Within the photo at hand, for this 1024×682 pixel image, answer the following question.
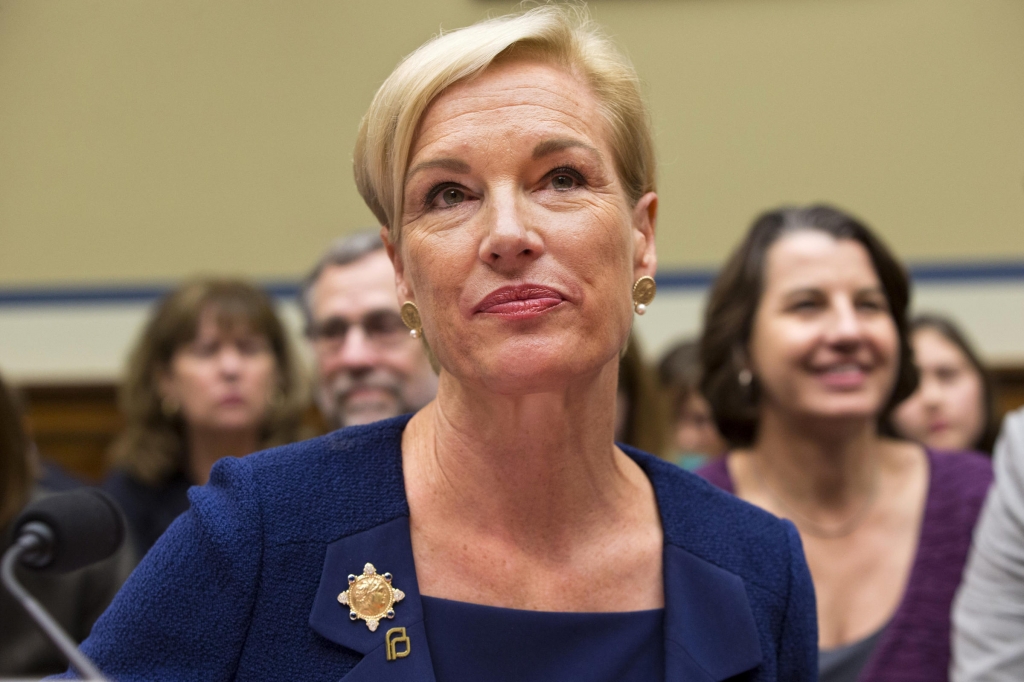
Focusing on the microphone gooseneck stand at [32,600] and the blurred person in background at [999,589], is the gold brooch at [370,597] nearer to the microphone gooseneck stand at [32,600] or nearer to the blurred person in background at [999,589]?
the microphone gooseneck stand at [32,600]

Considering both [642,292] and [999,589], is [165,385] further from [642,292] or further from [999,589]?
[999,589]

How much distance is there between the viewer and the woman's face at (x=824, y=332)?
261cm

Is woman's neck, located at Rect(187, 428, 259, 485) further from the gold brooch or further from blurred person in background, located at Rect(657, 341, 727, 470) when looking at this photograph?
the gold brooch

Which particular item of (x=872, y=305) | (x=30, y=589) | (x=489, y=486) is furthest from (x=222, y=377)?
(x=489, y=486)

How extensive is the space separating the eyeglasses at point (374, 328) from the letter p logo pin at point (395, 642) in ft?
5.13

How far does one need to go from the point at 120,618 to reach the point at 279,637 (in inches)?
7.5

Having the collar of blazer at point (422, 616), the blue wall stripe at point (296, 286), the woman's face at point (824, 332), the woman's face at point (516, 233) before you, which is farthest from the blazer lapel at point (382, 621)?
the blue wall stripe at point (296, 286)

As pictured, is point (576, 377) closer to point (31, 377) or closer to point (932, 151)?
point (932, 151)

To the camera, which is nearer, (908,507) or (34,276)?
(908,507)

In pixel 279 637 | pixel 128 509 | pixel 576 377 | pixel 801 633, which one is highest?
pixel 576 377

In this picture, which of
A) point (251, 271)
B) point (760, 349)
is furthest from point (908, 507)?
point (251, 271)

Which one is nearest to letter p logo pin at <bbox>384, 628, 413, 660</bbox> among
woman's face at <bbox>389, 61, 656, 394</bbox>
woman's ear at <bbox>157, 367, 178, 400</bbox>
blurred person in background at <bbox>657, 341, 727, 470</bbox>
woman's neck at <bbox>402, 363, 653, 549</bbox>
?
woman's neck at <bbox>402, 363, 653, 549</bbox>

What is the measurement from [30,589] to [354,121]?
2.83 m

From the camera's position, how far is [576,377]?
1415 mm
